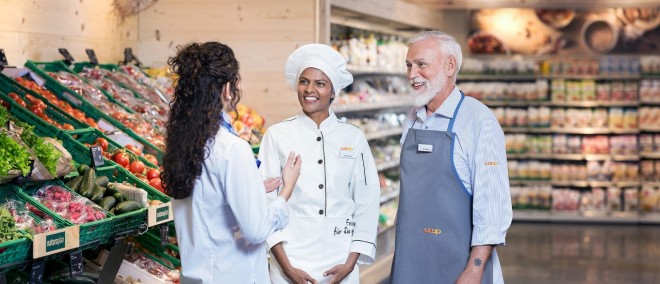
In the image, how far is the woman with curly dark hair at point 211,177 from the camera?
3.28m

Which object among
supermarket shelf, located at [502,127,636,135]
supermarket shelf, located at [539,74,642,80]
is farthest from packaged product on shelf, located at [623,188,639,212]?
supermarket shelf, located at [539,74,642,80]

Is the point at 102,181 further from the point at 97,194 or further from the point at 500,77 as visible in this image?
the point at 500,77

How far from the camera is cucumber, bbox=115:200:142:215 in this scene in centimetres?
455

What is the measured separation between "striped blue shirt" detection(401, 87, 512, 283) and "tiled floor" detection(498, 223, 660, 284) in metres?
5.12

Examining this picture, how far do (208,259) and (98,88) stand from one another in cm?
300

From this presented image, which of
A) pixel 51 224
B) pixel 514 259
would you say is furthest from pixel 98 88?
pixel 514 259

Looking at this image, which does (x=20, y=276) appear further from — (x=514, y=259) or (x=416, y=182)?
(x=514, y=259)

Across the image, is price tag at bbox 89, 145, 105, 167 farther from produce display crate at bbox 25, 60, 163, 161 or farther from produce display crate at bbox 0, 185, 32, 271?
produce display crate at bbox 0, 185, 32, 271

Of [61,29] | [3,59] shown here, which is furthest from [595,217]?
[3,59]

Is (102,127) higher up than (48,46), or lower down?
lower down

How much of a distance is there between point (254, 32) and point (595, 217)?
692 centimetres

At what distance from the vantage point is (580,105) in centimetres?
1277

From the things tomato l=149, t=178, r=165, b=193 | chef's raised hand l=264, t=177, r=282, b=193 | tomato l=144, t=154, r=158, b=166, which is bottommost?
tomato l=149, t=178, r=165, b=193

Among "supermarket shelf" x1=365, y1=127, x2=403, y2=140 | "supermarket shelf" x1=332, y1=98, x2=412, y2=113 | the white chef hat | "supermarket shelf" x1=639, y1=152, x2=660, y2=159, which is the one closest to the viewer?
the white chef hat
